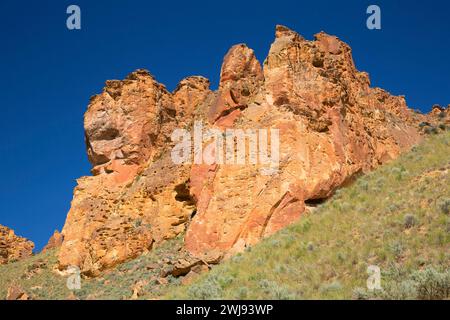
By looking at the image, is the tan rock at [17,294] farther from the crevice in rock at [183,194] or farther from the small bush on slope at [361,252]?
the small bush on slope at [361,252]

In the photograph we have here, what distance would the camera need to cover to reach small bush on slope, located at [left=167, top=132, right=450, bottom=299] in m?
11.7

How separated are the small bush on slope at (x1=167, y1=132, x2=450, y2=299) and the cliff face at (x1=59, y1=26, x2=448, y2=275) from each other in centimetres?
652

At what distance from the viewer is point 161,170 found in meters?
35.5

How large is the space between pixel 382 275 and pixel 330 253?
2053 millimetres

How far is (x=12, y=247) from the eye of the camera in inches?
2035

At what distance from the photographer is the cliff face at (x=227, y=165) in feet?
82.0

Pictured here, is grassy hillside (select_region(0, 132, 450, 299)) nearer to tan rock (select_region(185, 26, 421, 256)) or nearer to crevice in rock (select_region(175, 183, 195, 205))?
tan rock (select_region(185, 26, 421, 256))

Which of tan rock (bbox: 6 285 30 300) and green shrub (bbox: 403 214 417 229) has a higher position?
green shrub (bbox: 403 214 417 229)

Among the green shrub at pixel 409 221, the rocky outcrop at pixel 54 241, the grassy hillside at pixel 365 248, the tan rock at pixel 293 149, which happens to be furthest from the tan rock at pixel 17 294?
the green shrub at pixel 409 221

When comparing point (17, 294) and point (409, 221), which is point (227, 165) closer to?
point (409, 221)

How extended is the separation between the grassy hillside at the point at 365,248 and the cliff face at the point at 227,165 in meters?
5.14

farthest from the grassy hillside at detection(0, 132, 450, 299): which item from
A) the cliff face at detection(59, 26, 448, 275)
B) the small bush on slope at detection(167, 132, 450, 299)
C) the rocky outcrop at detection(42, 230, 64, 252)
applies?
the rocky outcrop at detection(42, 230, 64, 252)
